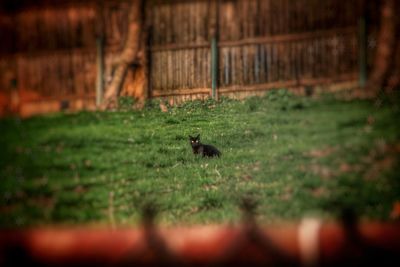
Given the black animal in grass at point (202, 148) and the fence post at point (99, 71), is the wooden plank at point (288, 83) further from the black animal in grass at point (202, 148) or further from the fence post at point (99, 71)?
the fence post at point (99, 71)

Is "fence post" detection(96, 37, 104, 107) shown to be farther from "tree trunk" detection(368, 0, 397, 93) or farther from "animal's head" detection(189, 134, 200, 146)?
"tree trunk" detection(368, 0, 397, 93)

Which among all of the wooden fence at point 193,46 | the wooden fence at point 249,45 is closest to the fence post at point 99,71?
the wooden fence at point 193,46

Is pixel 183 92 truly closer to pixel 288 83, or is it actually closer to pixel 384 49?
pixel 288 83

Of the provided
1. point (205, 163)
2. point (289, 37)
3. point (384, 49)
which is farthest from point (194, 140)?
point (384, 49)

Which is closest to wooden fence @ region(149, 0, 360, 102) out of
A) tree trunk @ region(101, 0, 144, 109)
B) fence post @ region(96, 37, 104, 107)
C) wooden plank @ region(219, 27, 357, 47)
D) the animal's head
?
wooden plank @ region(219, 27, 357, 47)

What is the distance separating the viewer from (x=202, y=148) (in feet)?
12.0

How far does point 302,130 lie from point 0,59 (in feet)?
9.01

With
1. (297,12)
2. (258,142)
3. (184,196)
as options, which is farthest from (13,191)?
(297,12)

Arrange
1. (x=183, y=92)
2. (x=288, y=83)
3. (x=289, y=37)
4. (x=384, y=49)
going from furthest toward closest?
(x=384, y=49), (x=289, y=37), (x=288, y=83), (x=183, y=92)

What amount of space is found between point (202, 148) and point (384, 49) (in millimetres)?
1864

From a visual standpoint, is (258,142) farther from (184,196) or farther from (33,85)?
(33,85)

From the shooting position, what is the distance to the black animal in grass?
3584mm

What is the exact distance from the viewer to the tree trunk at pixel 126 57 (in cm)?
366

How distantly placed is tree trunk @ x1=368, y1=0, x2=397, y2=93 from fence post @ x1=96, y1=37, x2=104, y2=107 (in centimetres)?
231
